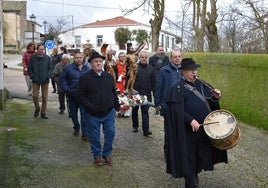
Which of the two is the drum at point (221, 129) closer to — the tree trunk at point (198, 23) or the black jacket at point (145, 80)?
the black jacket at point (145, 80)

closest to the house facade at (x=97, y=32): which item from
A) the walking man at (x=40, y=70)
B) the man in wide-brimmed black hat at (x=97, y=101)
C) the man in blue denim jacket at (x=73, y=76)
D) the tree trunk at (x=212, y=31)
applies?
the tree trunk at (x=212, y=31)

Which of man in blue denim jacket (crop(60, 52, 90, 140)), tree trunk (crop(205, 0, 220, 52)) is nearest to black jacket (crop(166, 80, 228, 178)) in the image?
man in blue denim jacket (crop(60, 52, 90, 140))

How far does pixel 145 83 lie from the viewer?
9.77m

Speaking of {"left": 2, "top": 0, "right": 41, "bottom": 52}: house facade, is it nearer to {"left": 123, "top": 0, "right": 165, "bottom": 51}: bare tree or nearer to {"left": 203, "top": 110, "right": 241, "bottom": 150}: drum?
{"left": 123, "top": 0, "right": 165, "bottom": 51}: bare tree

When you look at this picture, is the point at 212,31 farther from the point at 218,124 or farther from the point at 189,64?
the point at 218,124

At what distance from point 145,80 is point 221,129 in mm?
4308

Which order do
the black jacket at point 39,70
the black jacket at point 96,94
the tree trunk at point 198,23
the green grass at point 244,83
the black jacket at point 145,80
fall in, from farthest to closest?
1. the tree trunk at point 198,23
2. the green grass at point 244,83
3. the black jacket at point 39,70
4. the black jacket at point 145,80
5. the black jacket at point 96,94

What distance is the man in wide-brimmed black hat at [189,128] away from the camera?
5.55 meters

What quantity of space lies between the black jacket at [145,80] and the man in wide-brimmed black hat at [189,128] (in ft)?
12.5

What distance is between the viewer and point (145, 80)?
9.72 m

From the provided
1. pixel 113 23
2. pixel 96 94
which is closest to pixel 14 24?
pixel 113 23

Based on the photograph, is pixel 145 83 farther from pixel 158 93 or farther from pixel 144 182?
pixel 144 182

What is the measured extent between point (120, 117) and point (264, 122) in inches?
144

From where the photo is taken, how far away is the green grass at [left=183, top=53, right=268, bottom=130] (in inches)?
437
